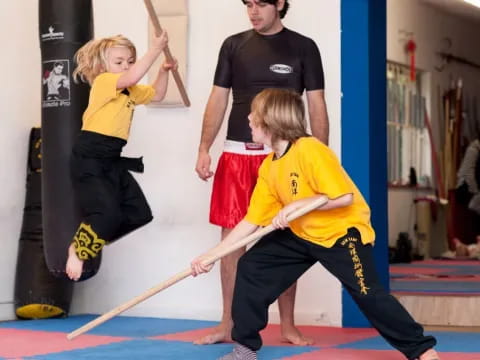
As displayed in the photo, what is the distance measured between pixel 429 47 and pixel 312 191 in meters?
8.61

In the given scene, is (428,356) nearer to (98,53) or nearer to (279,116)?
(279,116)

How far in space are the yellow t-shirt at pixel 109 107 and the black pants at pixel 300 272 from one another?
106 cm

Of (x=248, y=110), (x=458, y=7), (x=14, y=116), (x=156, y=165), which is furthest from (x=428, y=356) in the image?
(x=458, y=7)

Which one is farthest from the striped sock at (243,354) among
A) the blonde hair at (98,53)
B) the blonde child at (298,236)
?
the blonde hair at (98,53)

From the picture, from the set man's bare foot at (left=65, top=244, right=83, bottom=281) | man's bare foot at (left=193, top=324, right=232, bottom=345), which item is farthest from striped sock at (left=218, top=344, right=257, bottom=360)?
man's bare foot at (left=65, top=244, right=83, bottom=281)

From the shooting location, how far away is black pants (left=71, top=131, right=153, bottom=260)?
4867 mm

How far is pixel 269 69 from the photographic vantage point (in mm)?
5051

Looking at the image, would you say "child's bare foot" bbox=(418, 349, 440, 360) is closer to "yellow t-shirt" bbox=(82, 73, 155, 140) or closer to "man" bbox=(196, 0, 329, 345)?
"man" bbox=(196, 0, 329, 345)

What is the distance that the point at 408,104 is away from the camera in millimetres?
11578

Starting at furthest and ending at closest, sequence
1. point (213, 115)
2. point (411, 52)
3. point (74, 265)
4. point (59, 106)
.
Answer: point (411, 52) < point (59, 106) < point (213, 115) < point (74, 265)

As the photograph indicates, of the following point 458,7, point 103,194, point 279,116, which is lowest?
point 103,194

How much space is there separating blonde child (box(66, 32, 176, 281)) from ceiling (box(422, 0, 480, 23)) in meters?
7.92

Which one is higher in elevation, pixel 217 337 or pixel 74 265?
pixel 74 265

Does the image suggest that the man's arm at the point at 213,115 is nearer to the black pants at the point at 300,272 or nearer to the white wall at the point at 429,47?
the black pants at the point at 300,272
